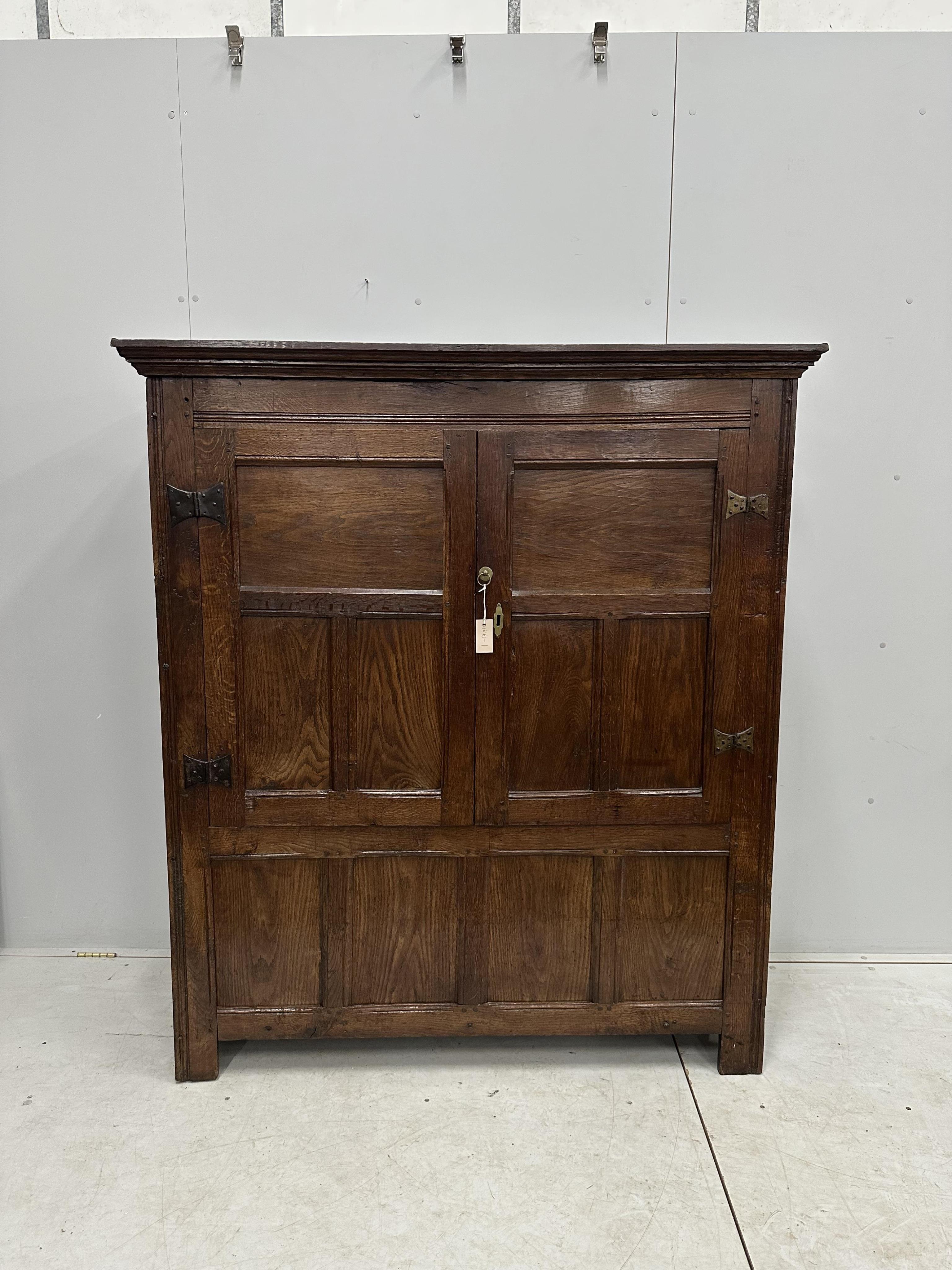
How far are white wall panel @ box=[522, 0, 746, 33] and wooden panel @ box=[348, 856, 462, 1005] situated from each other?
2.29 meters

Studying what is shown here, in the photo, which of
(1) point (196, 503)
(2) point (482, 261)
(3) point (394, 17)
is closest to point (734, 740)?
(1) point (196, 503)

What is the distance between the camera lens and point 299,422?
1900 mm

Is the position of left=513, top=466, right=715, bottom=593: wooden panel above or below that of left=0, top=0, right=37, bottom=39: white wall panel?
below

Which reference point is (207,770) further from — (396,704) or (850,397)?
(850,397)

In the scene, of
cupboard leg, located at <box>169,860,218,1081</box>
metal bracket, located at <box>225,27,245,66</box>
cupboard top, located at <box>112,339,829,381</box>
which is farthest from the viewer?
metal bracket, located at <box>225,27,245,66</box>

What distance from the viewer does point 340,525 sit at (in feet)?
6.33

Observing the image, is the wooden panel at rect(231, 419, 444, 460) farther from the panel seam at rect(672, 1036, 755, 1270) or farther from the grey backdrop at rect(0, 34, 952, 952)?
the panel seam at rect(672, 1036, 755, 1270)

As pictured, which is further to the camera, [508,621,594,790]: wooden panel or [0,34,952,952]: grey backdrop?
[0,34,952,952]: grey backdrop

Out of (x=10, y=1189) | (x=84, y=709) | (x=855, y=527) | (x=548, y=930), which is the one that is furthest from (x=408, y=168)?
(x=10, y=1189)

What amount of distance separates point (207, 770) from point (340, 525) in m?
0.66

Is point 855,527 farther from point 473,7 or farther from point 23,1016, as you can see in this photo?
point 23,1016

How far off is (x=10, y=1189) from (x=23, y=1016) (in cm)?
65

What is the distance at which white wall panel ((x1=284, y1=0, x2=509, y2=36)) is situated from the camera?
235cm

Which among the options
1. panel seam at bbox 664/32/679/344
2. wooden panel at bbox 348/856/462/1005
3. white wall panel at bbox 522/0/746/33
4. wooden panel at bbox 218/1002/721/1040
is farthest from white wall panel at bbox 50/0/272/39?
wooden panel at bbox 218/1002/721/1040
